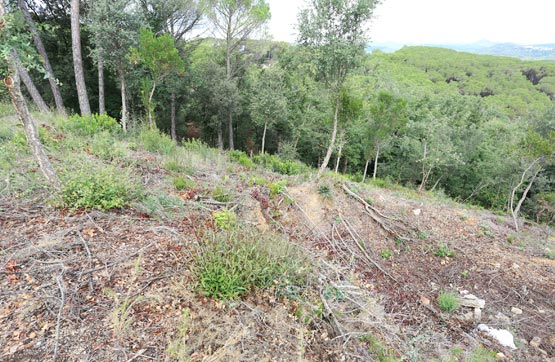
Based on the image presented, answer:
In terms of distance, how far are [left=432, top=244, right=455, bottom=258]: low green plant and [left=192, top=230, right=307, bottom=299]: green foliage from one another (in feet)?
12.4

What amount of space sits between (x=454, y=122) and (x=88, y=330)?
2140cm

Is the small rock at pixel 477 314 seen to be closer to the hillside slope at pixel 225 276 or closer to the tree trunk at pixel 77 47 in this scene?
the hillside slope at pixel 225 276

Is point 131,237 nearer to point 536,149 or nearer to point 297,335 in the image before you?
point 297,335

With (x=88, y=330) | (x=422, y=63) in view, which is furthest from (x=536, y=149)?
(x=422, y=63)

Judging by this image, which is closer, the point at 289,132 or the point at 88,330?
the point at 88,330

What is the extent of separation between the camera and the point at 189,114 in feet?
55.0

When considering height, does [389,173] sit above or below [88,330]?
below

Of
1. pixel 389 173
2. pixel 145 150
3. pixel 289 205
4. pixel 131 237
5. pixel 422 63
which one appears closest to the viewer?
pixel 131 237

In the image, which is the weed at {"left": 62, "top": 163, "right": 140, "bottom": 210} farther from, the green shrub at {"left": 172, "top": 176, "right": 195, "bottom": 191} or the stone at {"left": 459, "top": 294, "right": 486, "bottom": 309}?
the stone at {"left": 459, "top": 294, "right": 486, "bottom": 309}

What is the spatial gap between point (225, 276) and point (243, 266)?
0.16m

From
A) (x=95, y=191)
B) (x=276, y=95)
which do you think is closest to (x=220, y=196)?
(x=95, y=191)

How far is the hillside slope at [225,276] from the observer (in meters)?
1.66

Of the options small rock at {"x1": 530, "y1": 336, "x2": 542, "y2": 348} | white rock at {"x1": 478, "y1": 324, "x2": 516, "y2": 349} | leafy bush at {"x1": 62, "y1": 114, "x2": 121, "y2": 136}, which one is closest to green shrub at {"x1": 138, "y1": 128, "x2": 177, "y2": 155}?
leafy bush at {"x1": 62, "y1": 114, "x2": 121, "y2": 136}

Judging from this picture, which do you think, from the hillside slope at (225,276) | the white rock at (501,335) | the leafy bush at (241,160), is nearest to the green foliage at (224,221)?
the hillside slope at (225,276)
